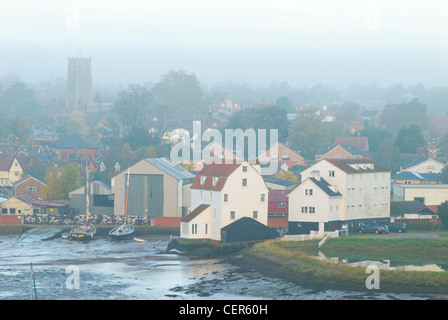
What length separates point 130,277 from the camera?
2058 inches

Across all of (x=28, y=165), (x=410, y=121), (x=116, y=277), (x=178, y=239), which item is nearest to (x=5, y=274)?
(x=116, y=277)

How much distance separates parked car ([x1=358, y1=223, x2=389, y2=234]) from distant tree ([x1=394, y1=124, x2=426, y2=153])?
49.7m

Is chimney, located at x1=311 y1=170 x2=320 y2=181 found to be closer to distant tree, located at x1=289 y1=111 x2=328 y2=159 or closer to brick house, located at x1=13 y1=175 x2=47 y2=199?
brick house, located at x1=13 y1=175 x2=47 y2=199

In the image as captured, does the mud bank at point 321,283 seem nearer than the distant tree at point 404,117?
Yes

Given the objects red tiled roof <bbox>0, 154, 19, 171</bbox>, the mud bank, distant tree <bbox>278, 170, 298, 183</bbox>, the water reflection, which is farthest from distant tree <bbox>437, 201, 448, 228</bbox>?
red tiled roof <bbox>0, 154, 19, 171</bbox>

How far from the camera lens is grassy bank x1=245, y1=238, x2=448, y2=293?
48125 millimetres

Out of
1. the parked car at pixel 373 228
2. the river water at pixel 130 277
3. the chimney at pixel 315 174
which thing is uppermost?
the chimney at pixel 315 174

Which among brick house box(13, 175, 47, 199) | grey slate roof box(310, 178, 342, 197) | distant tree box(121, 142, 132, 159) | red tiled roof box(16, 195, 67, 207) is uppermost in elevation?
distant tree box(121, 142, 132, 159)

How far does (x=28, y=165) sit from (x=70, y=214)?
110 ft

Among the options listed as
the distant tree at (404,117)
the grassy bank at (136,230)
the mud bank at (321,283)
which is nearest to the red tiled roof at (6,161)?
the grassy bank at (136,230)

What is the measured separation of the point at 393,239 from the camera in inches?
2381

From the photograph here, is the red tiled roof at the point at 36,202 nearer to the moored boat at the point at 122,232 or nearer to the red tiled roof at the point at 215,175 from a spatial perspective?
the moored boat at the point at 122,232

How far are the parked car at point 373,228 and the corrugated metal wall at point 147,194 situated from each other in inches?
627

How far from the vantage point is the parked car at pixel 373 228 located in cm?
6562
